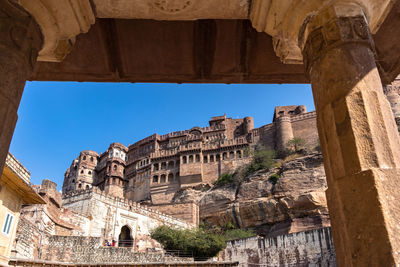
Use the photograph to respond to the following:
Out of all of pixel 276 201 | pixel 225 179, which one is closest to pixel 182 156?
pixel 225 179

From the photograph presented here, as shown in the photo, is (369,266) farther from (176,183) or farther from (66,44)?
(176,183)

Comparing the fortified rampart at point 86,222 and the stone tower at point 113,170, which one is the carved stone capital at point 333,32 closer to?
the fortified rampart at point 86,222

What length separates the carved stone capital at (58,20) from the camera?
2304 millimetres

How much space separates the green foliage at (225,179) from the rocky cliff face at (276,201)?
1.38 meters

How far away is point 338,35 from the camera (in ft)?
6.97

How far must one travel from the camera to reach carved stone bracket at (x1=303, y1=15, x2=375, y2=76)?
6.91 feet

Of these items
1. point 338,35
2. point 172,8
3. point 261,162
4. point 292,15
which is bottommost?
point 338,35

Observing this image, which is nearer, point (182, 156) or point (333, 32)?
point (333, 32)

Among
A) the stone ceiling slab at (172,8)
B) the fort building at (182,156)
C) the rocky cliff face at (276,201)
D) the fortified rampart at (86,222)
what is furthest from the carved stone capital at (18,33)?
the fort building at (182,156)

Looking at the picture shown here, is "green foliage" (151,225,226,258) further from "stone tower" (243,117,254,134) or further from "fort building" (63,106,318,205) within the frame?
"stone tower" (243,117,254,134)

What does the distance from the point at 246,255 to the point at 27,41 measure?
23.3 meters

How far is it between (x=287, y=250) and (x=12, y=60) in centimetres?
2192

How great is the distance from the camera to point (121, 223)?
2756 centimetres

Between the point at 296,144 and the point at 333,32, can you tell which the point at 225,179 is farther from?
the point at 333,32
